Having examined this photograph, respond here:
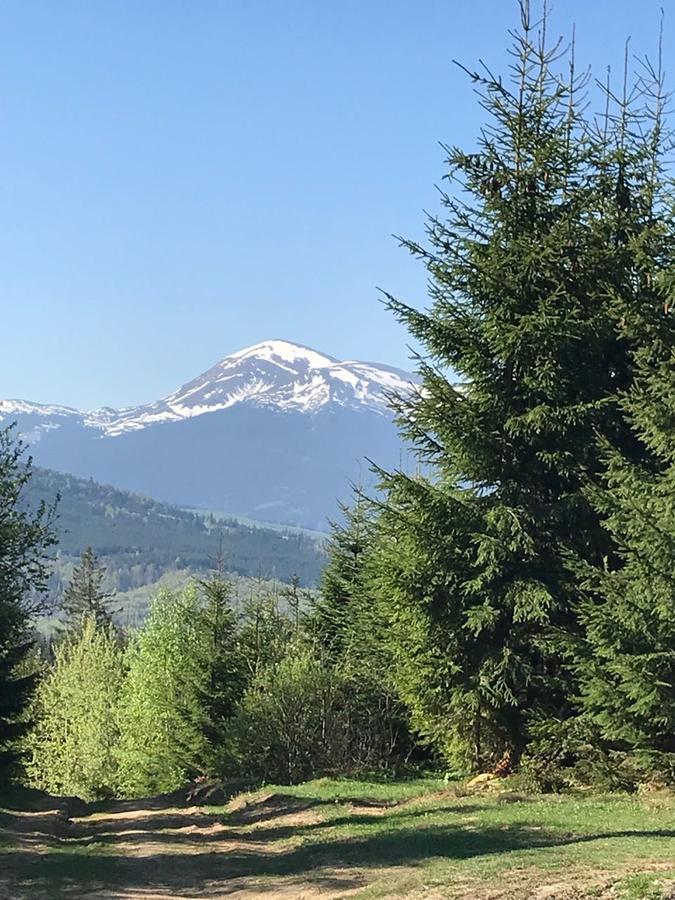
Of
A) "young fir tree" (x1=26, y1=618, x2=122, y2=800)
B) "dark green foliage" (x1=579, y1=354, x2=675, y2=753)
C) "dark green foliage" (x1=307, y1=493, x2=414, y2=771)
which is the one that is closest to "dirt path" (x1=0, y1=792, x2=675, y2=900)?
"dark green foliage" (x1=579, y1=354, x2=675, y2=753)

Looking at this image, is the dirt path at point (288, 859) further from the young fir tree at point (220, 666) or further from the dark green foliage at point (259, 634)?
the young fir tree at point (220, 666)

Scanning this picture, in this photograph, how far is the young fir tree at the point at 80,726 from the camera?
5084 centimetres

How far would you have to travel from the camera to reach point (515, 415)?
21734mm

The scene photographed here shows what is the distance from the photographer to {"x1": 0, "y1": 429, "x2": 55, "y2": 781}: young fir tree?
2962 centimetres

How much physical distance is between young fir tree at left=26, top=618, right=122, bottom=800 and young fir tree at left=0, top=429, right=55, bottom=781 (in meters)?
17.2

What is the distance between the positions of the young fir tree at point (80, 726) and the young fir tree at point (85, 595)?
22.8 m

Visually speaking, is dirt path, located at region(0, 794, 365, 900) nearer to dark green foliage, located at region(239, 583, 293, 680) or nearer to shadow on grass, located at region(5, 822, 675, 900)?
shadow on grass, located at region(5, 822, 675, 900)

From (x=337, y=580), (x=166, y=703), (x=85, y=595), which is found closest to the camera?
(x=166, y=703)

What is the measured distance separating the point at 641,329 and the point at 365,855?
1232 cm

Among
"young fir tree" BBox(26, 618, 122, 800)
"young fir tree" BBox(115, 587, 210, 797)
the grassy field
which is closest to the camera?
the grassy field

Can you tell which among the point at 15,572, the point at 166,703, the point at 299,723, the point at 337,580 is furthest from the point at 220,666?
the point at 15,572

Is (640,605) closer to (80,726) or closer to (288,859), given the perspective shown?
(288,859)

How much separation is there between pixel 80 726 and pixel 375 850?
4121 centimetres

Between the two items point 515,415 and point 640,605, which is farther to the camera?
point 515,415
